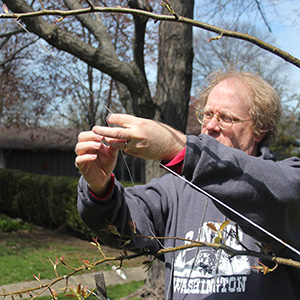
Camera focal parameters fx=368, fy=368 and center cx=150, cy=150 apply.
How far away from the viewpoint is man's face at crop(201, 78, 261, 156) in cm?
172

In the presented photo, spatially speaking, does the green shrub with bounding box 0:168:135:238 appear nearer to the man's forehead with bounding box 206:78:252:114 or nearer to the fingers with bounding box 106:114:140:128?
the man's forehead with bounding box 206:78:252:114

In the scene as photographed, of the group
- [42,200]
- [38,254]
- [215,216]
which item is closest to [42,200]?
[42,200]

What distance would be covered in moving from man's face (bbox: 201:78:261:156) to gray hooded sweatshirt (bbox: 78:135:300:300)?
12 cm

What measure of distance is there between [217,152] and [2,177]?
40.9 ft

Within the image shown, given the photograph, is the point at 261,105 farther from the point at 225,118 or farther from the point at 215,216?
the point at 215,216

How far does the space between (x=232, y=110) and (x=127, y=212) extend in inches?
27.3

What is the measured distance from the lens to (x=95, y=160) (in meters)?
1.51

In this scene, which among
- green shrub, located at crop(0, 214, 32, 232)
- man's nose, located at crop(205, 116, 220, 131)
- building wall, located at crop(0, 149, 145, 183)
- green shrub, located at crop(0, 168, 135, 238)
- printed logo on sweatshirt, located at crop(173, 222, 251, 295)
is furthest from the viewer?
building wall, located at crop(0, 149, 145, 183)

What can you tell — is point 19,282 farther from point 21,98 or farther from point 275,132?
point 21,98

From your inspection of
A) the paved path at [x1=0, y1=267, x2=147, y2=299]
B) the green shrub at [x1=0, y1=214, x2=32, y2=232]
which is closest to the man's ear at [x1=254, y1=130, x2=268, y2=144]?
the paved path at [x1=0, y1=267, x2=147, y2=299]

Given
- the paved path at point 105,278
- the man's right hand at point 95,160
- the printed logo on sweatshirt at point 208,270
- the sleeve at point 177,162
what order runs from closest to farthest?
the sleeve at point 177,162 → the man's right hand at point 95,160 → the printed logo on sweatshirt at point 208,270 → the paved path at point 105,278

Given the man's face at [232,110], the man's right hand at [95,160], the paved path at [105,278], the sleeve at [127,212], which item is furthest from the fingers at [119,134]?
the paved path at [105,278]

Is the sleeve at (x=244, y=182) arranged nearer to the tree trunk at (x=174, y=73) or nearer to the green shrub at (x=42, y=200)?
the tree trunk at (x=174, y=73)

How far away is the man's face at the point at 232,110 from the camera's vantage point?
1725 millimetres
